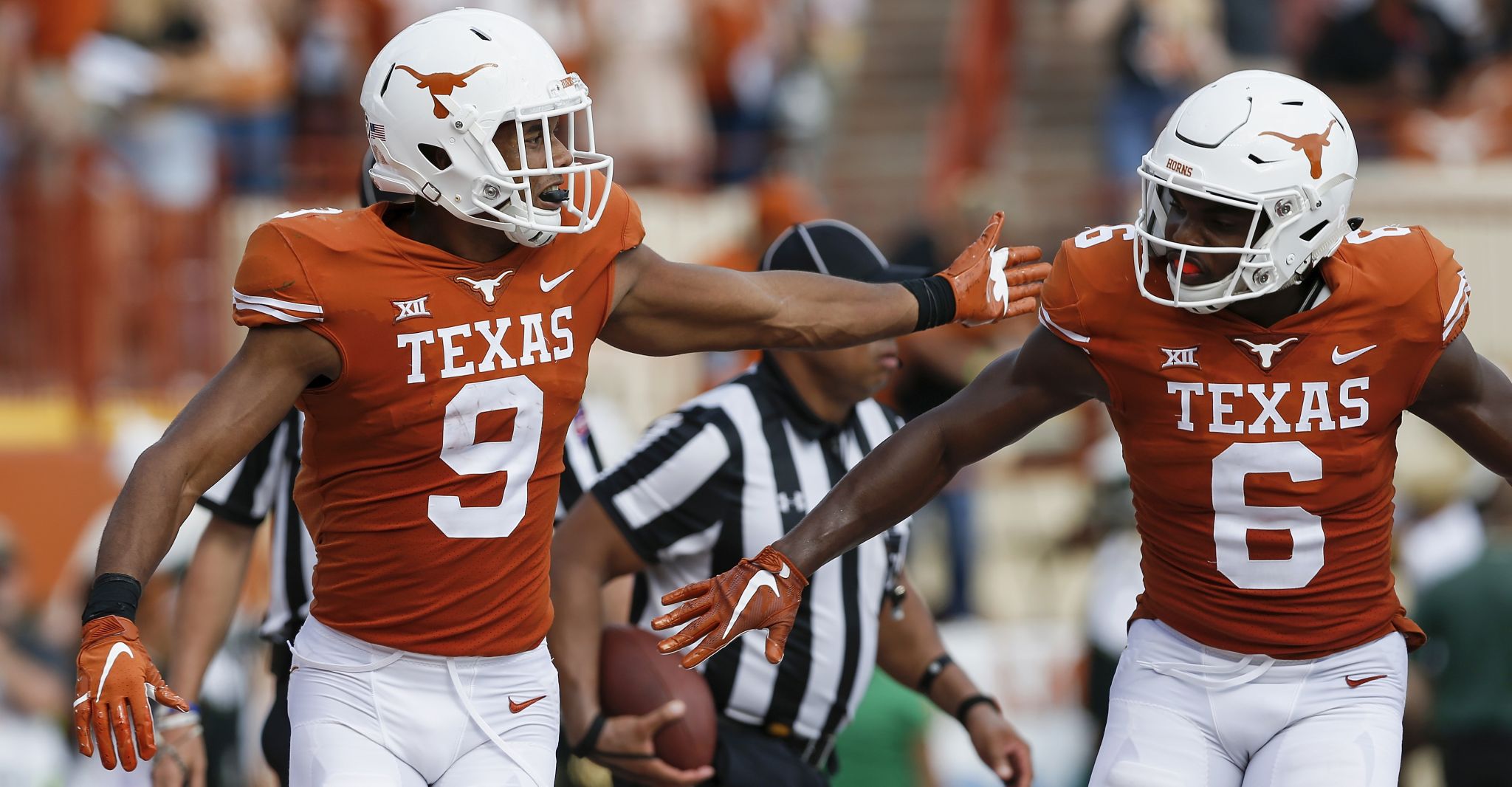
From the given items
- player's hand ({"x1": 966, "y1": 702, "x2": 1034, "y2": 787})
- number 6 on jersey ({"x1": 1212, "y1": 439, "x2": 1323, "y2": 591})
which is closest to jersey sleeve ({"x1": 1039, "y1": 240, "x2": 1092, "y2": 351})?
number 6 on jersey ({"x1": 1212, "y1": 439, "x2": 1323, "y2": 591})

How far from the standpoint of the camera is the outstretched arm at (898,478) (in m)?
4.26

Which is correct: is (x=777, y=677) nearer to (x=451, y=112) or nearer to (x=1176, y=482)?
(x=1176, y=482)

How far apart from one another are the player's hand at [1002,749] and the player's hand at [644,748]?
80 cm

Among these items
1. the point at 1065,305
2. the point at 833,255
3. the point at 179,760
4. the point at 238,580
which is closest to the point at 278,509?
the point at 238,580

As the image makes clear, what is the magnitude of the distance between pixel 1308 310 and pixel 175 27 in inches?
268

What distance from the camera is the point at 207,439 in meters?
3.84

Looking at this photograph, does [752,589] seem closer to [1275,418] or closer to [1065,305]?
[1065,305]

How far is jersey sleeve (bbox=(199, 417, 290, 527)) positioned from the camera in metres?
4.98

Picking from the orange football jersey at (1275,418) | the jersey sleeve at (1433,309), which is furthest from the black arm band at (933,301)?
the jersey sleeve at (1433,309)

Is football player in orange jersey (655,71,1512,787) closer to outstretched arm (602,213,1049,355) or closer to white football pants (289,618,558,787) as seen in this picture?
outstretched arm (602,213,1049,355)

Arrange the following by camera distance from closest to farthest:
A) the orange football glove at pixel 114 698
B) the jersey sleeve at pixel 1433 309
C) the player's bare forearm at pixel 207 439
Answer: the orange football glove at pixel 114 698 → the player's bare forearm at pixel 207 439 → the jersey sleeve at pixel 1433 309

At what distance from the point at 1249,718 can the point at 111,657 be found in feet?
7.54

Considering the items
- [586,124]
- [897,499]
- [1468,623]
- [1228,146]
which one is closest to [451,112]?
[586,124]

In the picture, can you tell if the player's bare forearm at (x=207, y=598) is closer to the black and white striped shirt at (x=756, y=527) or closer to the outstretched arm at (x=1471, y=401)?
the black and white striped shirt at (x=756, y=527)
